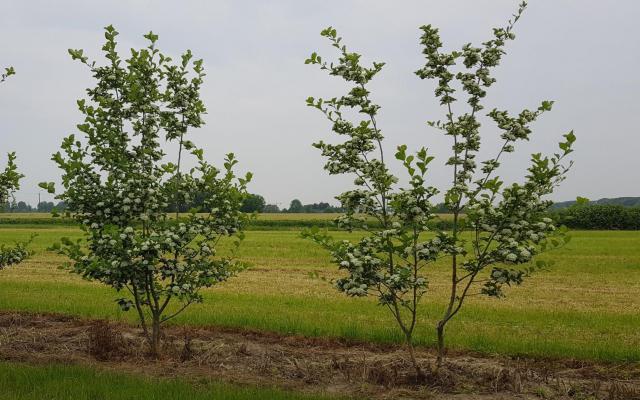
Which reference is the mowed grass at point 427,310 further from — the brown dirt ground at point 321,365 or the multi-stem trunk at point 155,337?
the multi-stem trunk at point 155,337

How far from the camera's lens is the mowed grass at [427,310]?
38.0 feet

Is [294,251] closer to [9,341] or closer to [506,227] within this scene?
[9,341]

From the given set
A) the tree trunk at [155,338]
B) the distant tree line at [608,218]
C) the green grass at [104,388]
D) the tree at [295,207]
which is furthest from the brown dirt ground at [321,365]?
the tree at [295,207]

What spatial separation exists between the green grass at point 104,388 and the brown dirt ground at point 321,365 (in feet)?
1.95

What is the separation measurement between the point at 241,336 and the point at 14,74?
6995mm

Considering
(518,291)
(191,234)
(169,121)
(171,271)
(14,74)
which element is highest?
(14,74)

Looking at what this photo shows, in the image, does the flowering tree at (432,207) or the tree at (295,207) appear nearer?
the flowering tree at (432,207)

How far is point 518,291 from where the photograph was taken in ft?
70.4

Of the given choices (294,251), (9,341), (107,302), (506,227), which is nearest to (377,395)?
(506,227)

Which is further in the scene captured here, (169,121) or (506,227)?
(169,121)

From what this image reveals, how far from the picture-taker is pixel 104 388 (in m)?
7.49

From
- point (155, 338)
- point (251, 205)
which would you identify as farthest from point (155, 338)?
point (251, 205)

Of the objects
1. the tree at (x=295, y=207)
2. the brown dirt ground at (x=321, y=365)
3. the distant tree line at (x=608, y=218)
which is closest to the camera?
the brown dirt ground at (x=321, y=365)

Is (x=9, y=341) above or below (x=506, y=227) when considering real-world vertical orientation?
below
